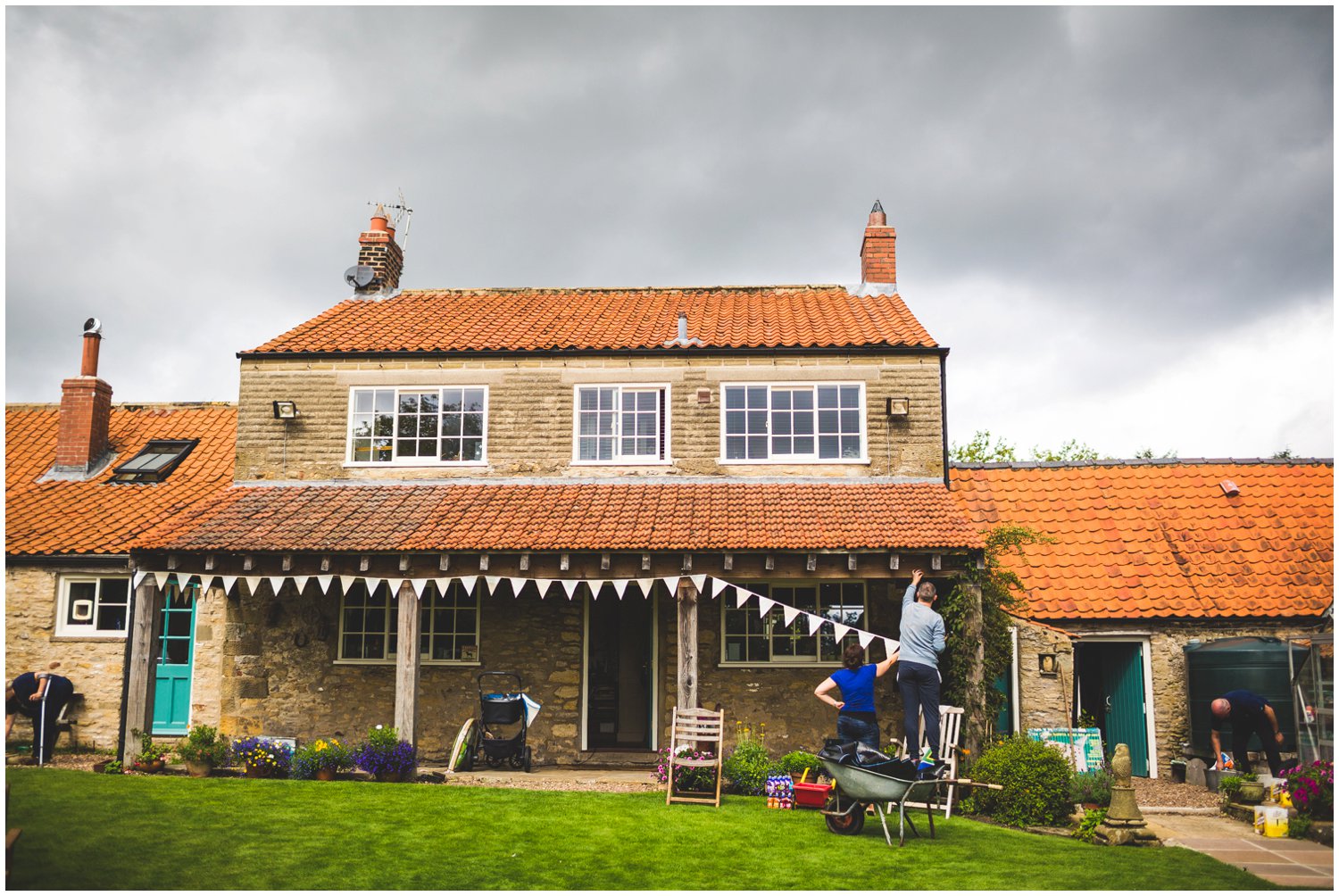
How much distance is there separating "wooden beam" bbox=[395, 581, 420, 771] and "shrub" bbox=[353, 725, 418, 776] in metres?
0.15

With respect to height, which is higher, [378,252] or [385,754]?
[378,252]

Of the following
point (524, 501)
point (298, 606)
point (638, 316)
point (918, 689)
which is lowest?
point (918, 689)

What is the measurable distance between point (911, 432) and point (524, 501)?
5.57 meters

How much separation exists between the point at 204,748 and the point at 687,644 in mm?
5994

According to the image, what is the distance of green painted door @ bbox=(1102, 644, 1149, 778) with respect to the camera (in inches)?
563

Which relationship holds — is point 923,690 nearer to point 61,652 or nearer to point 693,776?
point 693,776

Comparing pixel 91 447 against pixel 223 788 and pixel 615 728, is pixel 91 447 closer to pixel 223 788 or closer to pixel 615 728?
pixel 223 788

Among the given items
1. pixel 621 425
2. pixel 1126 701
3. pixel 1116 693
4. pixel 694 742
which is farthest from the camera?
pixel 621 425

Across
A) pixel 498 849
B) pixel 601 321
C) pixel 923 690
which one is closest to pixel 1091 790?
pixel 923 690

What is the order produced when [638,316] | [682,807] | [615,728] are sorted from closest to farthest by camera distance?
[682,807] → [615,728] → [638,316]

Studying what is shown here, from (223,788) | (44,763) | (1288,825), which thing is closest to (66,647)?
(44,763)

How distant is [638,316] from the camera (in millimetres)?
17062

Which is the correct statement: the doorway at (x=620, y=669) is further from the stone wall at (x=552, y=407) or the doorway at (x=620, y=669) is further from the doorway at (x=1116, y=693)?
the doorway at (x=1116, y=693)

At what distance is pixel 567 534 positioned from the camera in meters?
13.1
